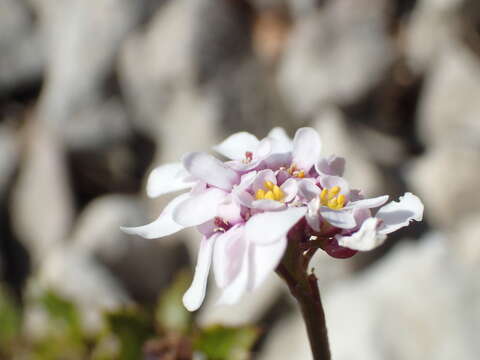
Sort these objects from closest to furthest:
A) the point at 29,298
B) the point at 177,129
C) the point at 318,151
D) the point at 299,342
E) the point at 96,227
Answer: the point at 318,151 < the point at 29,298 < the point at 299,342 < the point at 96,227 < the point at 177,129

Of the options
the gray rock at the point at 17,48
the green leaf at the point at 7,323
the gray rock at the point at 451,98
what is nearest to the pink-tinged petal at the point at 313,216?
the green leaf at the point at 7,323

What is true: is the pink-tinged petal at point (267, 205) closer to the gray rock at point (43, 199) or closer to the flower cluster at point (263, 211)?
the flower cluster at point (263, 211)

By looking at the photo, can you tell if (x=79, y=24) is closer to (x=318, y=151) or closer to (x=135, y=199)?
(x=135, y=199)

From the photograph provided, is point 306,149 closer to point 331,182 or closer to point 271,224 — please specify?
point 331,182

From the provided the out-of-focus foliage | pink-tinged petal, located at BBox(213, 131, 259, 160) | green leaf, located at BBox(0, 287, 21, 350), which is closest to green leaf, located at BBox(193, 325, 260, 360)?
the out-of-focus foliage

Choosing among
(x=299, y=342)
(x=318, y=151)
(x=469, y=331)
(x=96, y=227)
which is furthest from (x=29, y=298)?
(x=318, y=151)

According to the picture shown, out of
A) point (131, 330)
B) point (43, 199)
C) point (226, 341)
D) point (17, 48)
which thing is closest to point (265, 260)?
point (226, 341)

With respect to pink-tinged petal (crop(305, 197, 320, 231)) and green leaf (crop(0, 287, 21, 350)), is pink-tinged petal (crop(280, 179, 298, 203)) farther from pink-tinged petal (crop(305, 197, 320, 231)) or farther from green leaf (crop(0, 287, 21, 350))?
green leaf (crop(0, 287, 21, 350))
